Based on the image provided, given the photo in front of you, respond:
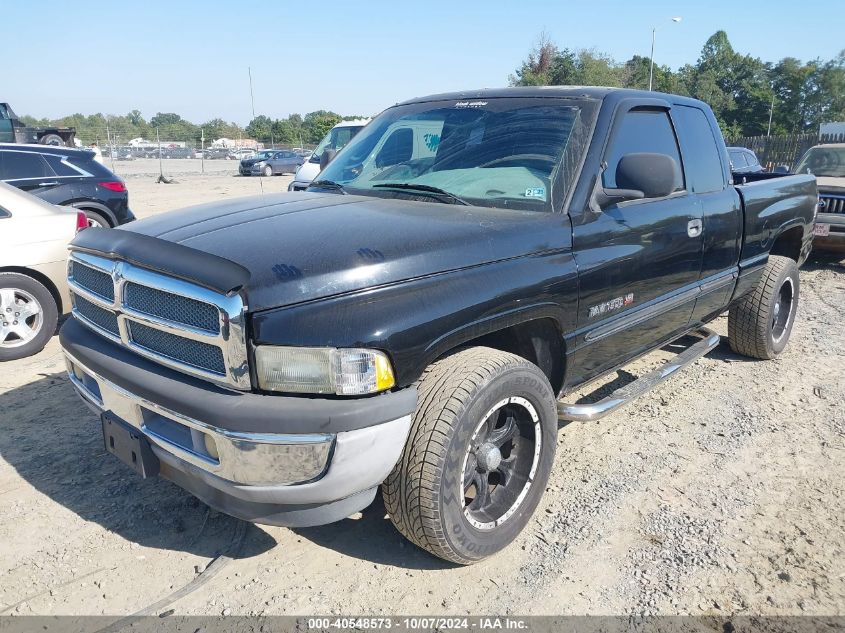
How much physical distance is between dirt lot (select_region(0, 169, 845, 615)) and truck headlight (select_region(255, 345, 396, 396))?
94 cm

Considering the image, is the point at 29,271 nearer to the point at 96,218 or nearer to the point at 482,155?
the point at 96,218

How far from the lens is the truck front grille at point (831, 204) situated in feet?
29.0

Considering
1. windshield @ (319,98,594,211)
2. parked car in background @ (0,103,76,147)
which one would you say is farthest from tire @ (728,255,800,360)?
parked car in background @ (0,103,76,147)

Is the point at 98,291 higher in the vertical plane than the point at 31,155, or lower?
lower

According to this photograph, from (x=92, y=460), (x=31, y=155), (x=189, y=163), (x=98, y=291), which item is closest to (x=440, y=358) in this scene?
(x=98, y=291)

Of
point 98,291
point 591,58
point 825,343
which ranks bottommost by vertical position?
point 825,343

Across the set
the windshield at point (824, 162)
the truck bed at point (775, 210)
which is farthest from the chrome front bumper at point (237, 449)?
the windshield at point (824, 162)

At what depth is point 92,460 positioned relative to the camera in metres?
3.63

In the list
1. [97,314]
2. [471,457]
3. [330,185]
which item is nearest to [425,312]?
[471,457]

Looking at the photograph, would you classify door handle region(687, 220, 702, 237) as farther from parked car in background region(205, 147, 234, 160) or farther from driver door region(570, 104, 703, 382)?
parked car in background region(205, 147, 234, 160)

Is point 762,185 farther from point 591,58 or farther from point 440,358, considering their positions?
point 591,58

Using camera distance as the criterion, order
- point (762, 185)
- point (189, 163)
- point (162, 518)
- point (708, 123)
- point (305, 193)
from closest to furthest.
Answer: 1. point (162, 518)
2. point (305, 193)
3. point (708, 123)
4. point (762, 185)
5. point (189, 163)

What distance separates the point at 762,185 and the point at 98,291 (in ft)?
15.0

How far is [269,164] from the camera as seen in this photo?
106ft
